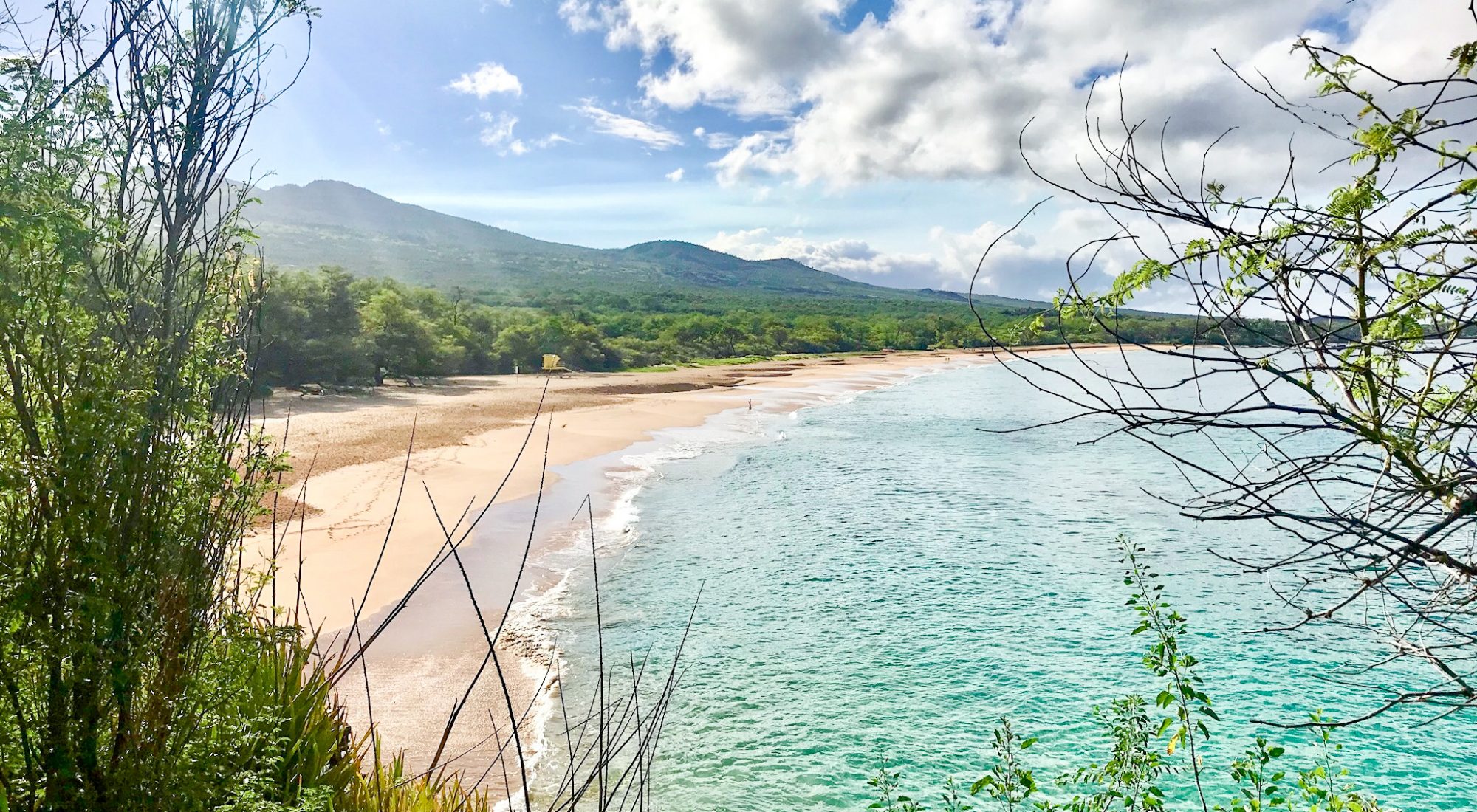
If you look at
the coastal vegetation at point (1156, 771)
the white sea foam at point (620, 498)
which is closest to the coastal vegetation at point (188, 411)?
the coastal vegetation at point (1156, 771)

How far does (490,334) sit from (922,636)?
4658 cm

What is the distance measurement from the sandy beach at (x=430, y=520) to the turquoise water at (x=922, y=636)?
1.51 metres

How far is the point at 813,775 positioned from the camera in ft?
26.3

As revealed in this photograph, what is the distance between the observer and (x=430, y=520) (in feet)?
50.0

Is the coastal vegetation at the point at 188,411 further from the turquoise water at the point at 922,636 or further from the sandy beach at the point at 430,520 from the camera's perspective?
the turquoise water at the point at 922,636

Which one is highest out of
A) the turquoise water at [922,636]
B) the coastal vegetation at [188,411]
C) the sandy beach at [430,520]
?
the coastal vegetation at [188,411]

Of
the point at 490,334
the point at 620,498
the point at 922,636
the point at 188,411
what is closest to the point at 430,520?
the point at 620,498

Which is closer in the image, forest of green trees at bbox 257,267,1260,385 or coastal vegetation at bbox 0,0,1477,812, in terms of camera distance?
coastal vegetation at bbox 0,0,1477,812

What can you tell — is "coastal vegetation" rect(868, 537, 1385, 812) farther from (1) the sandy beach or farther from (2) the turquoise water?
(1) the sandy beach

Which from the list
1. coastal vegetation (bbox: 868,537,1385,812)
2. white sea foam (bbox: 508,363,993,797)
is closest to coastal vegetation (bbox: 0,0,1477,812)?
coastal vegetation (bbox: 868,537,1385,812)

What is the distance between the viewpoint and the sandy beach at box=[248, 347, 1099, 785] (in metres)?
8.25

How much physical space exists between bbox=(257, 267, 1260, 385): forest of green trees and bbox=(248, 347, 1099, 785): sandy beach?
6.75 feet

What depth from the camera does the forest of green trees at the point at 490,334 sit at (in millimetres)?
33438

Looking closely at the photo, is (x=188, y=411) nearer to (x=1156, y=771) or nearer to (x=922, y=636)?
(x=1156, y=771)
